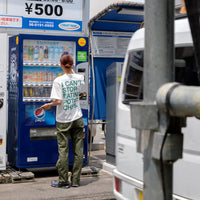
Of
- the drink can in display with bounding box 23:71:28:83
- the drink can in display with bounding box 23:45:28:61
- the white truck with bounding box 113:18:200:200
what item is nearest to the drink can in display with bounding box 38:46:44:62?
the drink can in display with bounding box 23:45:28:61

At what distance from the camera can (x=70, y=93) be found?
244 inches

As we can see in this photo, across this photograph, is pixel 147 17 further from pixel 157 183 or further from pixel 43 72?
pixel 43 72

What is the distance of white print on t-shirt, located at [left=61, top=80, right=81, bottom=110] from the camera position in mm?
6168

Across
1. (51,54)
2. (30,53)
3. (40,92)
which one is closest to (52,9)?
(51,54)

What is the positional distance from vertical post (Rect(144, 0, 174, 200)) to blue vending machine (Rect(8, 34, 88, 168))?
5.51 m

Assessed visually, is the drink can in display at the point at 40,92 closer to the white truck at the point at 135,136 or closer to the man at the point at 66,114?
the man at the point at 66,114

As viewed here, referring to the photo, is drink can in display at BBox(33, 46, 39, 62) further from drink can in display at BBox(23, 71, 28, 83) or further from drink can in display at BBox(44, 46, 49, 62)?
drink can in display at BBox(23, 71, 28, 83)

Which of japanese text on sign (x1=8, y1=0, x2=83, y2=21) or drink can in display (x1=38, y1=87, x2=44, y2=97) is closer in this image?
drink can in display (x1=38, y1=87, x2=44, y2=97)

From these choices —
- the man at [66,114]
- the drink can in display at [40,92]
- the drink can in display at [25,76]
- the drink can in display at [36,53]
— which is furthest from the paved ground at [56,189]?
the drink can in display at [36,53]

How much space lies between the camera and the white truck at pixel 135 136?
10.4 ft

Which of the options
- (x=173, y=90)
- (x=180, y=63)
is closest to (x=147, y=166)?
(x=173, y=90)

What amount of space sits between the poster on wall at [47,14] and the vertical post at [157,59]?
22.6 ft

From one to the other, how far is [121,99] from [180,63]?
3.13 ft

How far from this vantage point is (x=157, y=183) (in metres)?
1.57
